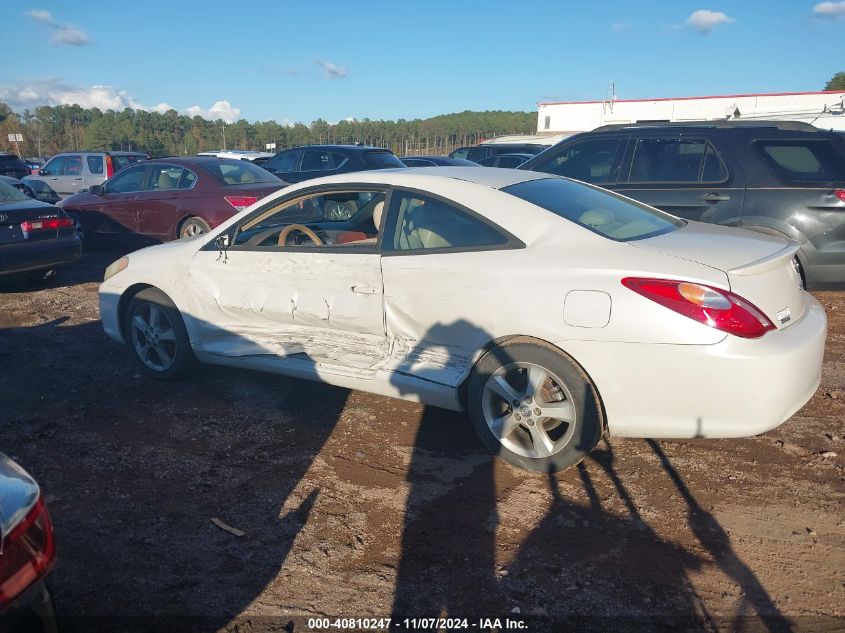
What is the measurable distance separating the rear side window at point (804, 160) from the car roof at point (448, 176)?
302cm

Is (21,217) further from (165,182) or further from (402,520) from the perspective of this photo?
(402,520)

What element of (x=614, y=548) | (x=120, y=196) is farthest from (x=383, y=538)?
(x=120, y=196)

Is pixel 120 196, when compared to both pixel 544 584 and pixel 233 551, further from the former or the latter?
pixel 544 584

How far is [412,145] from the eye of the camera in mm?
58125

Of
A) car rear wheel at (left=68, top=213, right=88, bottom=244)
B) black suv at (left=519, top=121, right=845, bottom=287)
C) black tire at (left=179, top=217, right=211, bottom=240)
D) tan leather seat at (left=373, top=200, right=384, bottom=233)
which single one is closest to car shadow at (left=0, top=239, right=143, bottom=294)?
car rear wheel at (left=68, top=213, right=88, bottom=244)

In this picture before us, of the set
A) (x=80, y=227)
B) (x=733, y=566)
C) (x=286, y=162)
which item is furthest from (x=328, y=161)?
(x=733, y=566)

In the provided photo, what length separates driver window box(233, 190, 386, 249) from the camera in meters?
4.73

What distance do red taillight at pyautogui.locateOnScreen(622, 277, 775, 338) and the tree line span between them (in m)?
51.2

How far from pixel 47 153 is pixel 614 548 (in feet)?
214

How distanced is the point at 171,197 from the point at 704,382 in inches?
335

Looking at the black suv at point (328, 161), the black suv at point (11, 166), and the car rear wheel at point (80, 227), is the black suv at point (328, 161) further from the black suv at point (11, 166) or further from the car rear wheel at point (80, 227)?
the black suv at point (11, 166)

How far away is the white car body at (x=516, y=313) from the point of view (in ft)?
10.6

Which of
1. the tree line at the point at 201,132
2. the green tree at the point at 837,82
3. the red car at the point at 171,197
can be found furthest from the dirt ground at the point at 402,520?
the green tree at the point at 837,82

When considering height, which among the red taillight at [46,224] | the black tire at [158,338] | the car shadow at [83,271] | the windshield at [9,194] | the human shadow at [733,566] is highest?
the windshield at [9,194]
